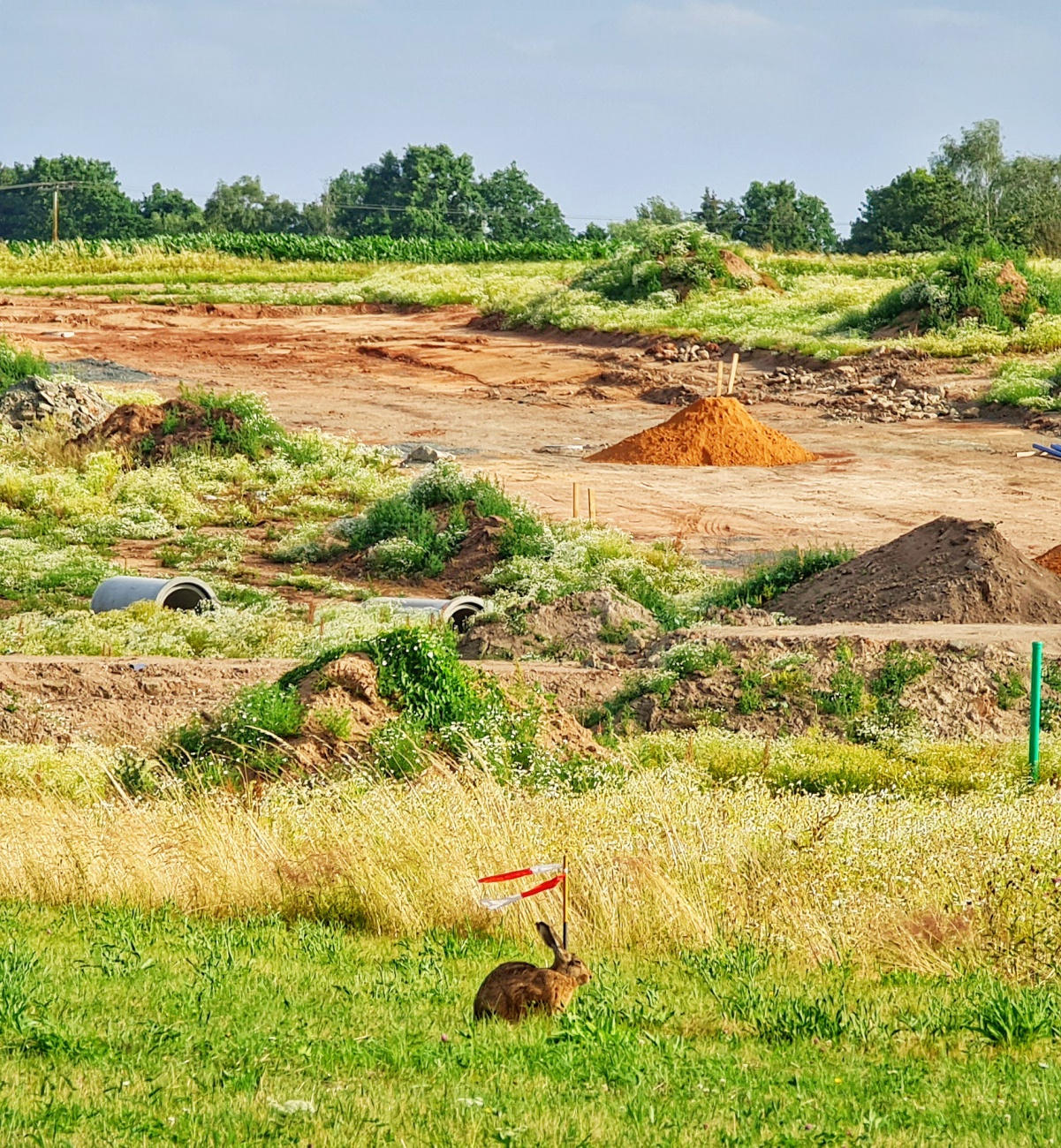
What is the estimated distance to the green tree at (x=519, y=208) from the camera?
11212 cm

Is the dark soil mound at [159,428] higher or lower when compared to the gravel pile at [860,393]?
lower

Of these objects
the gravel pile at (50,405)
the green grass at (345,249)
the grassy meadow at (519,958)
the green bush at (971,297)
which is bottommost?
the grassy meadow at (519,958)

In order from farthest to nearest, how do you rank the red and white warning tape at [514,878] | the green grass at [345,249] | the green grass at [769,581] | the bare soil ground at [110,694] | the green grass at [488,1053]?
1. the green grass at [345,249]
2. the green grass at [769,581]
3. the bare soil ground at [110,694]
4. the red and white warning tape at [514,878]
5. the green grass at [488,1053]

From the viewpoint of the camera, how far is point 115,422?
25141 millimetres

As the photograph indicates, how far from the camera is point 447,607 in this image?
1647 centimetres

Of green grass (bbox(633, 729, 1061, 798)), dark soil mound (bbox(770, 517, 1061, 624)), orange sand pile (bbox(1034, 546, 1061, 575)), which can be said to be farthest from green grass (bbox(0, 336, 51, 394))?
green grass (bbox(633, 729, 1061, 798))

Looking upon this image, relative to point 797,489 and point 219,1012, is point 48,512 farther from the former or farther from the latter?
point 219,1012

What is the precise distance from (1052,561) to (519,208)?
336 ft

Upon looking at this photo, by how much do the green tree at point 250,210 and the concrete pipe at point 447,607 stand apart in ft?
303

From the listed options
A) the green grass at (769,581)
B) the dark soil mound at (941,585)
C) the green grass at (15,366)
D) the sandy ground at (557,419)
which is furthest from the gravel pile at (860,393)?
the dark soil mound at (941,585)

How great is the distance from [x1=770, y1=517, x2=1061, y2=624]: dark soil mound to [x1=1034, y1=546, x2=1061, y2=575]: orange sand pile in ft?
3.99

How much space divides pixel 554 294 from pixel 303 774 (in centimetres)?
3802

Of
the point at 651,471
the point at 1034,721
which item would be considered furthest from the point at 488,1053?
the point at 651,471

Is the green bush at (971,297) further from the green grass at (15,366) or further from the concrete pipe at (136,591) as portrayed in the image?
the concrete pipe at (136,591)
